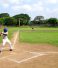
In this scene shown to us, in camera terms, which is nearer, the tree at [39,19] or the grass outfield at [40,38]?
the grass outfield at [40,38]

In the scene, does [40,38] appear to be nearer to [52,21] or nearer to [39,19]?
[52,21]

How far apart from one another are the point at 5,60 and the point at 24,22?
106030 millimetres

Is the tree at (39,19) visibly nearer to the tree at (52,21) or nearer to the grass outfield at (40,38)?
the tree at (52,21)

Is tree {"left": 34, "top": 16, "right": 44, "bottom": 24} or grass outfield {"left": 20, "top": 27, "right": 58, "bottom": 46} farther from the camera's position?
tree {"left": 34, "top": 16, "right": 44, "bottom": 24}

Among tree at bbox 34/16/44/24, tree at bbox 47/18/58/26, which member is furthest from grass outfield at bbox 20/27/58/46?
tree at bbox 34/16/44/24

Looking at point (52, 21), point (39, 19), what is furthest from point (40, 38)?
point (39, 19)

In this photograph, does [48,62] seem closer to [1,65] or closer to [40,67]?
[40,67]

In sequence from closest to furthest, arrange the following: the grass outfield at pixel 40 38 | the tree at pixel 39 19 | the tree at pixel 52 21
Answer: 1. the grass outfield at pixel 40 38
2. the tree at pixel 52 21
3. the tree at pixel 39 19

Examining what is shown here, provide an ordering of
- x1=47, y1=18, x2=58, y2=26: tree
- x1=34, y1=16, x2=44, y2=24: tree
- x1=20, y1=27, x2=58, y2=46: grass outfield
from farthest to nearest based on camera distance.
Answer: x1=34, y1=16, x2=44, y2=24: tree, x1=47, y1=18, x2=58, y2=26: tree, x1=20, y1=27, x2=58, y2=46: grass outfield

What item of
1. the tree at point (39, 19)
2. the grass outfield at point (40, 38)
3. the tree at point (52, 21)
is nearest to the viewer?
the grass outfield at point (40, 38)

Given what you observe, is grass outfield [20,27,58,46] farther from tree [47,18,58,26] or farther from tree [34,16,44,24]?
tree [34,16,44,24]

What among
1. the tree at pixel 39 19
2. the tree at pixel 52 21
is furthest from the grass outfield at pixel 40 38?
the tree at pixel 39 19

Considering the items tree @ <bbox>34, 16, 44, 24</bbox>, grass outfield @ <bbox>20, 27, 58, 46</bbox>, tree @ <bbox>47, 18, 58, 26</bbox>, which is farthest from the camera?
tree @ <bbox>34, 16, 44, 24</bbox>

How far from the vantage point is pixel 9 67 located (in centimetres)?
1048
